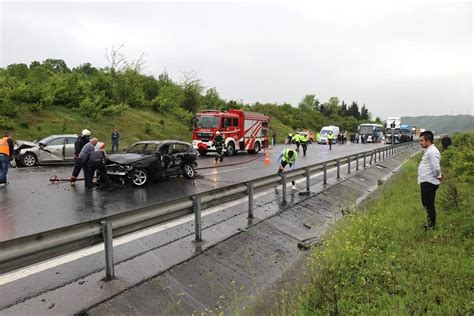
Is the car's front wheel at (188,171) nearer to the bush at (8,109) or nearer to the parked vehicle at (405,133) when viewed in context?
the bush at (8,109)

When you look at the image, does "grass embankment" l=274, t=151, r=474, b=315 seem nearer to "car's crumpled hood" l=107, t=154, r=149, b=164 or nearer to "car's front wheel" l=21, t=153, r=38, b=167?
"car's crumpled hood" l=107, t=154, r=149, b=164

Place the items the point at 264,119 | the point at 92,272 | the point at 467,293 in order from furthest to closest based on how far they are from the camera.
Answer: the point at 264,119 → the point at 92,272 → the point at 467,293

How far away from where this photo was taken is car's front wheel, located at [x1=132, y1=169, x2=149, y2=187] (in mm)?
12102

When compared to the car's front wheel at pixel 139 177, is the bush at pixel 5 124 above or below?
above

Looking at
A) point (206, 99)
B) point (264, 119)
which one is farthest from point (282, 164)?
point (206, 99)

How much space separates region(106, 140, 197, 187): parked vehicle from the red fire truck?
34.1 feet

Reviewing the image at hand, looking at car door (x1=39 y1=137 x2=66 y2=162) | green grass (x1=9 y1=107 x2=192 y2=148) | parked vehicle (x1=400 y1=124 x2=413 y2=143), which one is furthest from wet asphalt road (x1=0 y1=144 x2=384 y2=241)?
parked vehicle (x1=400 y1=124 x2=413 y2=143)

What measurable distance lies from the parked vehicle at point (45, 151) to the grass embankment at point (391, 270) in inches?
581

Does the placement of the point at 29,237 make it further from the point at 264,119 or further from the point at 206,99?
the point at 206,99

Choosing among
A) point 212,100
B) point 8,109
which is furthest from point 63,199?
point 212,100

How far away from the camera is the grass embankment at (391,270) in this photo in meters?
4.18

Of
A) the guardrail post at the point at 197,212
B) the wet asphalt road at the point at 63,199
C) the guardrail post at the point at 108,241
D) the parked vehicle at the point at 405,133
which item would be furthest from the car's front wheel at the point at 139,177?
the parked vehicle at the point at 405,133

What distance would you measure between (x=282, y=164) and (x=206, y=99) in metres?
43.9

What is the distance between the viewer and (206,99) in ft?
181
